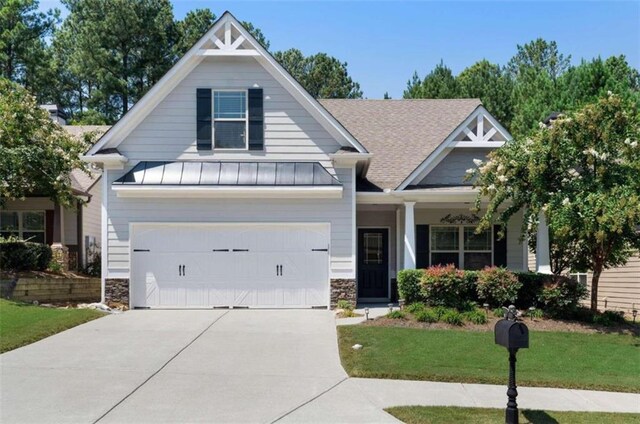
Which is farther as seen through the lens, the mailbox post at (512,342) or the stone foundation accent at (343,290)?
the stone foundation accent at (343,290)

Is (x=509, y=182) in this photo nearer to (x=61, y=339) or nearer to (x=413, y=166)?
(x=413, y=166)

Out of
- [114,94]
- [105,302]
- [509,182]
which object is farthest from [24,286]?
[114,94]

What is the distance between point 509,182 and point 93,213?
54.5 ft

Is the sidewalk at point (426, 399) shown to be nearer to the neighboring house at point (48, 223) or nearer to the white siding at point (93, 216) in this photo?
the neighboring house at point (48, 223)

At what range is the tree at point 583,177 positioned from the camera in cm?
1259

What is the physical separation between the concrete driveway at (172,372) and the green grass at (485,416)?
0.36 metres

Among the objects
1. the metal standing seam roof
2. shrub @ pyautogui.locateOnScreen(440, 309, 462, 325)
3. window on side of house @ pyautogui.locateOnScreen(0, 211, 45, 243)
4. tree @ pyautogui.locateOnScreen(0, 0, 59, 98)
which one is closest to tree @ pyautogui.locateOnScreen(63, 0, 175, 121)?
tree @ pyautogui.locateOnScreen(0, 0, 59, 98)

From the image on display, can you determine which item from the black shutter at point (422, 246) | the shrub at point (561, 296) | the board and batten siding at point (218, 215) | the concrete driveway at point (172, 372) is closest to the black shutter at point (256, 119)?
the board and batten siding at point (218, 215)

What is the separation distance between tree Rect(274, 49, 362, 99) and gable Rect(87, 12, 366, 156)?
102 ft

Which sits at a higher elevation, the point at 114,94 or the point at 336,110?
the point at 114,94

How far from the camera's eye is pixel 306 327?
44.2 ft

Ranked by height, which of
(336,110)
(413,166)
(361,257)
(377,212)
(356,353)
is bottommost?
(356,353)

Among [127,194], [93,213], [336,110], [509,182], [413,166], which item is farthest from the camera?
[93,213]

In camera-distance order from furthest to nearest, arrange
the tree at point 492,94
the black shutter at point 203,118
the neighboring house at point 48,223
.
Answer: the tree at point 492,94 < the neighboring house at point 48,223 < the black shutter at point 203,118
